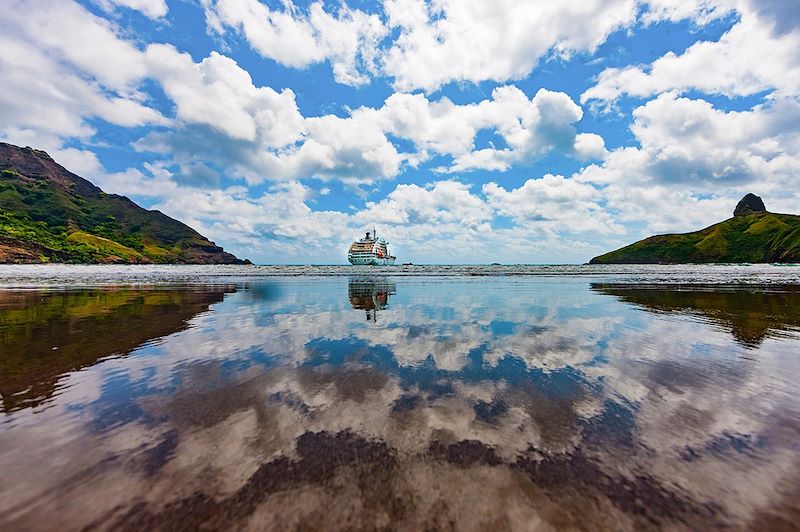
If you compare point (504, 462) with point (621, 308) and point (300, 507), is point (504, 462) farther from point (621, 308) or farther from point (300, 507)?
point (621, 308)

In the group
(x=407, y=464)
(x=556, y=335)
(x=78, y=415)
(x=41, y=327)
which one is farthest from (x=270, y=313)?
(x=407, y=464)

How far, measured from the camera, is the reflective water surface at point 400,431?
4.04m

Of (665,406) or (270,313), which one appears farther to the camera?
(270,313)

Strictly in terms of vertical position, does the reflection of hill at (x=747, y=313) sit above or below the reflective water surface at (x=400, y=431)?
above

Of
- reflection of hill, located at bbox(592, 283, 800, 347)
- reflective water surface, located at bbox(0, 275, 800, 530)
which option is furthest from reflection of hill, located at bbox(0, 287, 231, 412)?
reflection of hill, located at bbox(592, 283, 800, 347)

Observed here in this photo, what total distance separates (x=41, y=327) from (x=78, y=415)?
525 inches

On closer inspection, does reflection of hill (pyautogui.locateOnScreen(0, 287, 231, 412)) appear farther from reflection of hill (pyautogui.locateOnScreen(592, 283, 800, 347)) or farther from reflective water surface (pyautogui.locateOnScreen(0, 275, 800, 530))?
reflection of hill (pyautogui.locateOnScreen(592, 283, 800, 347))

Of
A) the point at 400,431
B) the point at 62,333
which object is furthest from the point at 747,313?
the point at 62,333

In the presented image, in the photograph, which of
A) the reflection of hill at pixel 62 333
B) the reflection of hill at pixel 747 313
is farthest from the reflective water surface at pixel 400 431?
the reflection of hill at pixel 747 313

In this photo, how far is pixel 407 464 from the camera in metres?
4.95

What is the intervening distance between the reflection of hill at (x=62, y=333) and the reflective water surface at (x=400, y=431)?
12 centimetres

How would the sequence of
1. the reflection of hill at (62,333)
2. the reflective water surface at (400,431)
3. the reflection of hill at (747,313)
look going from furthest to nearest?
the reflection of hill at (747,313), the reflection of hill at (62,333), the reflective water surface at (400,431)

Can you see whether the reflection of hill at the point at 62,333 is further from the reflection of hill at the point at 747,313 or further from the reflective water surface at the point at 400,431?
the reflection of hill at the point at 747,313

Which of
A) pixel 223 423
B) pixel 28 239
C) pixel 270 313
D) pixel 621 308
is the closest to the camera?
pixel 223 423
